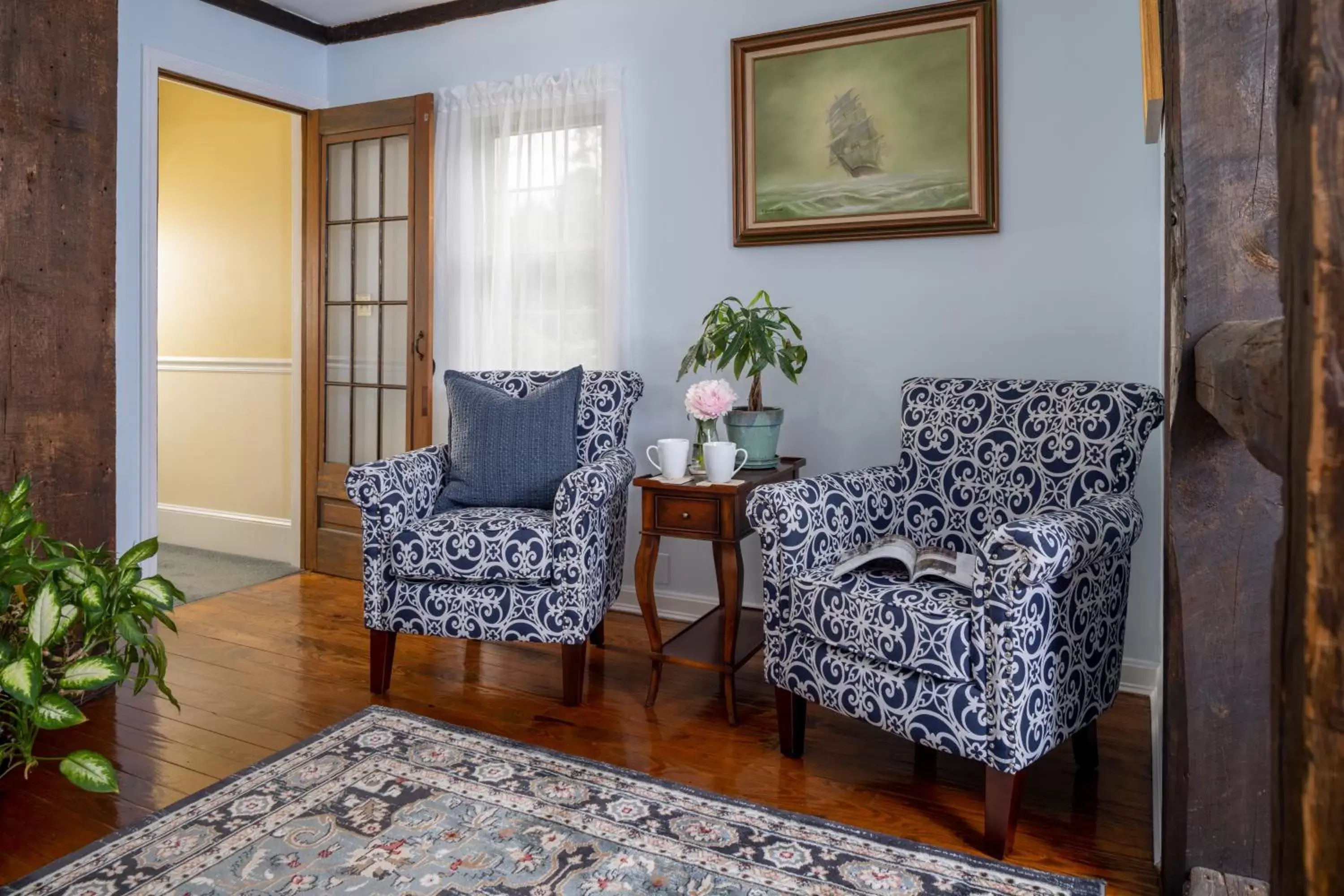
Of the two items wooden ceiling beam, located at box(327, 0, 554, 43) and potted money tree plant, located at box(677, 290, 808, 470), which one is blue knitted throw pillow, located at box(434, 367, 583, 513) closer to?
potted money tree plant, located at box(677, 290, 808, 470)

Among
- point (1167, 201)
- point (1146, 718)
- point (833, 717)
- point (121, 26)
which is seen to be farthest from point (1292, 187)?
point (121, 26)

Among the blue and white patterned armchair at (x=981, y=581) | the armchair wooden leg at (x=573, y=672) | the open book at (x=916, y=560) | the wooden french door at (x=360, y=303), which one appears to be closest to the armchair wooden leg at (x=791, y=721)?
the blue and white patterned armchair at (x=981, y=581)

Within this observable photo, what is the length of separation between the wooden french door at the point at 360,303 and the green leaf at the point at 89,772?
2164 millimetres

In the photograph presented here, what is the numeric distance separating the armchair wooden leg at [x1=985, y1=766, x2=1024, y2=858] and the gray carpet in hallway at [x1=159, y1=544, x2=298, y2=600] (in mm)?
3128

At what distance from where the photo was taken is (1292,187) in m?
0.59

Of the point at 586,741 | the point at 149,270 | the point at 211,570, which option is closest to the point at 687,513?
the point at 586,741

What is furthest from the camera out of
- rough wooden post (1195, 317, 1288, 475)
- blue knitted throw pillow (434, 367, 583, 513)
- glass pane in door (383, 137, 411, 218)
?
glass pane in door (383, 137, 411, 218)

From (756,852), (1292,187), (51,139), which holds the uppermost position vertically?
(51,139)

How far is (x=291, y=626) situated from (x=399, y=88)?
2.24m

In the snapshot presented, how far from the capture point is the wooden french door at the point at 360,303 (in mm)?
3826

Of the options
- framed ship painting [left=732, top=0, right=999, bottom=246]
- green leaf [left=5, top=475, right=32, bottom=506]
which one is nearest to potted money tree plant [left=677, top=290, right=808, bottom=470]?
framed ship painting [left=732, top=0, right=999, bottom=246]

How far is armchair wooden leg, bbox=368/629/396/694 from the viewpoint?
2.69 metres

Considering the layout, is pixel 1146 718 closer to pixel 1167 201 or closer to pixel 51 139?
pixel 1167 201

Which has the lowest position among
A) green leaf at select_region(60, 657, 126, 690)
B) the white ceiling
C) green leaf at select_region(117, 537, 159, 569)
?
green leaf at select_region(60, 657, 126, 690)
